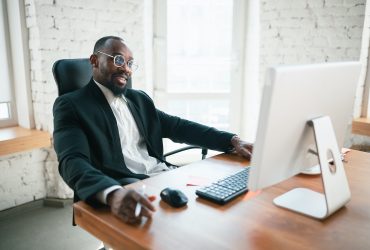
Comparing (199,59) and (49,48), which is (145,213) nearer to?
(49,48)

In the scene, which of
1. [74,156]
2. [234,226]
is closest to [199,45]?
[74,156]

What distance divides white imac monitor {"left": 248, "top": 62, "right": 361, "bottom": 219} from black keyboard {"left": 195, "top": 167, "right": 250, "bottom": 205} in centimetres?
13

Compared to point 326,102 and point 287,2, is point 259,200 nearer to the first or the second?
point 326,102

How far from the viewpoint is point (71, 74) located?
1701 mm

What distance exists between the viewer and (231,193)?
111cm

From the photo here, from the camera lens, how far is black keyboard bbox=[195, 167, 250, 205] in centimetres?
108

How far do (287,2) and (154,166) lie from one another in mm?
1906

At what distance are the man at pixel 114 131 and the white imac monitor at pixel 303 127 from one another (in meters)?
0.46

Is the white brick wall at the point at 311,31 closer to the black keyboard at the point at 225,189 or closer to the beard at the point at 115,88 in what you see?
the beard at the point at 115,88

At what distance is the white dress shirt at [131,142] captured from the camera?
1.68 metres

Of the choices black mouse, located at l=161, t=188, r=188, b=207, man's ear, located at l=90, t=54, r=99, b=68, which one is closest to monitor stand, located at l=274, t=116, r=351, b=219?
black mouse, located at l=161, t=188, r=188, b=207

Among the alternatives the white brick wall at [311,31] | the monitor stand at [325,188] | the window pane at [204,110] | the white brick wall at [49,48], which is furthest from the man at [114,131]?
the white brick wall at [311,31]

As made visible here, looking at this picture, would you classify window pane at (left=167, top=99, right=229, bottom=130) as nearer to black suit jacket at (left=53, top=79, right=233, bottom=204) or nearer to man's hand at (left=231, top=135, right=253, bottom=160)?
black suit jacket at (left=53, top=79, right=233, bottom=204)

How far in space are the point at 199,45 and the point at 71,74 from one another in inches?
64.5
